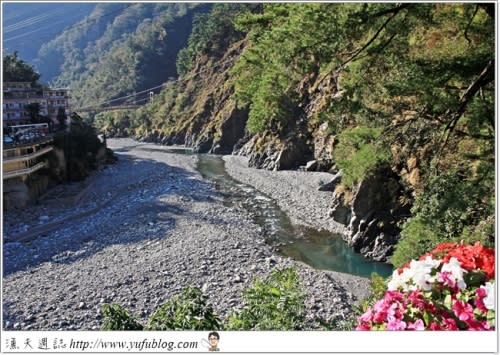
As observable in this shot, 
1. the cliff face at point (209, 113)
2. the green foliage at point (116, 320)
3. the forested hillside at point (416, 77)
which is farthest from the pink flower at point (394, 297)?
the cliff face at point (209, 113)

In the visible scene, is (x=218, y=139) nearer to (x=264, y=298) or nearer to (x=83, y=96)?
(x=83, y=96)

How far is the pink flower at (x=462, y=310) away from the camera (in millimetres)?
2203

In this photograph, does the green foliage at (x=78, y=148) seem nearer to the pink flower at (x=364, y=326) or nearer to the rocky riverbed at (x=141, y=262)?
the rocky riverbed at (x=141, y=262)

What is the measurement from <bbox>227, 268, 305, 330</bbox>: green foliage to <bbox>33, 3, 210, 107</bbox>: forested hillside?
2.72 m

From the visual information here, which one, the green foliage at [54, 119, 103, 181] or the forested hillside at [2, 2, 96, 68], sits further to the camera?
the green foliage at [54, 119, 103, 181]

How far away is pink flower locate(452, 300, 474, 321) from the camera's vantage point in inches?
86.7

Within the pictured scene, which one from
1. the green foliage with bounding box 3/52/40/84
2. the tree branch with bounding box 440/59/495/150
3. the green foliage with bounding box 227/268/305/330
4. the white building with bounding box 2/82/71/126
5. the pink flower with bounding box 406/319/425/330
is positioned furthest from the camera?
the white building with bounding box 2/82/71/126

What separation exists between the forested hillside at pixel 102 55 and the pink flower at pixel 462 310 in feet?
11.4

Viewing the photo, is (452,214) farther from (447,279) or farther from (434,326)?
(434,326)

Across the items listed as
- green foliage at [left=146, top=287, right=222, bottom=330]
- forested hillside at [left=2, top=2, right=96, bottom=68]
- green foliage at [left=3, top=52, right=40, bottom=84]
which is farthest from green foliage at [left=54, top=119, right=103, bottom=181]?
green foliage at [left=146, top=287, right=222, bottom=330]

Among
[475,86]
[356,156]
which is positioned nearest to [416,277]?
[475,86]

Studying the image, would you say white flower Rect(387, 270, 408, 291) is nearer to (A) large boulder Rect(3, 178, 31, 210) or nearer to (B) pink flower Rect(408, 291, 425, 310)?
(B) pink flower Rect(408, 291, 425, 310)

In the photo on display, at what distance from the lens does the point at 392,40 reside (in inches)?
177

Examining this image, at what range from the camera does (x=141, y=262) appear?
955 cm
